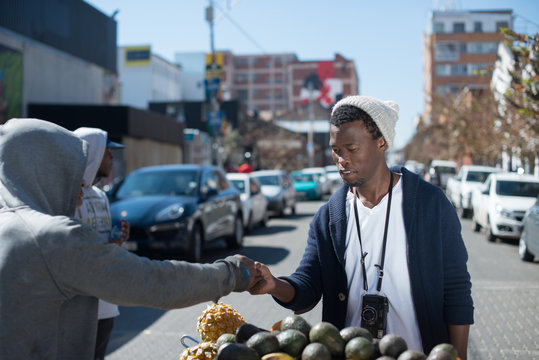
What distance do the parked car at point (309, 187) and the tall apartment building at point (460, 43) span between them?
66.4 metres

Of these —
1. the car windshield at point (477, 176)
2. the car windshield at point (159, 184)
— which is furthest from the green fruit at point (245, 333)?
the car windshield at point (477, 176)

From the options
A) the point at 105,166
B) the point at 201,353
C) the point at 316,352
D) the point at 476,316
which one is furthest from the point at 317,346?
the point at 476,316

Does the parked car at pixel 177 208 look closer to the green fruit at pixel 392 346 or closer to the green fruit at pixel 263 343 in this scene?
the green fruit at pixel 263 343

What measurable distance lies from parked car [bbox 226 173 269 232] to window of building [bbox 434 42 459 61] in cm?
8768

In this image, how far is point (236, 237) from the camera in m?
13.9

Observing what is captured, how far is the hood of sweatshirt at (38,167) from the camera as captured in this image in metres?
2.13

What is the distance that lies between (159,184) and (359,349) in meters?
10.3

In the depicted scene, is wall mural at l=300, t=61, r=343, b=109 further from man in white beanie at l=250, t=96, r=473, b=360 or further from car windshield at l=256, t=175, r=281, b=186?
man in white beanie at l=250, t=96, r=473, b=360

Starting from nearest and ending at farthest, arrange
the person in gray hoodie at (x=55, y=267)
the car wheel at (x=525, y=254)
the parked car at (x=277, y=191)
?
the person in gray hoodie at (x=55, y=267), the car wheel at (x=525, y=254), the parked car at (x=277, y=191)

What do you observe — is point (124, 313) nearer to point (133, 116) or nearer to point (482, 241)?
point (482, 241)

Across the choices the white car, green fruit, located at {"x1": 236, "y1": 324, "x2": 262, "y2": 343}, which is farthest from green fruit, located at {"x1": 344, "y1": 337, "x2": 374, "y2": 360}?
the white car

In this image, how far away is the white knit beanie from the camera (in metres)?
2.82

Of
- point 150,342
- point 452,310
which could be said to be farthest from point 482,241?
point 452,310

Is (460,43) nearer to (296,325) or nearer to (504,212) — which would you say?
(504,212)
